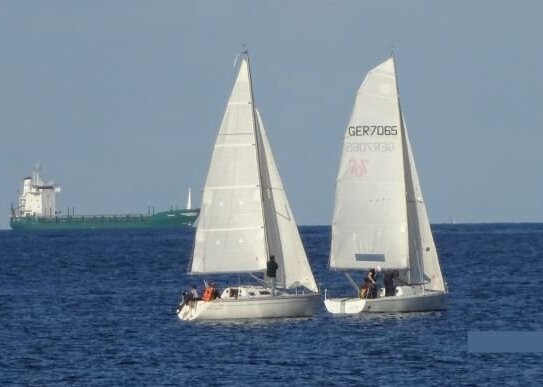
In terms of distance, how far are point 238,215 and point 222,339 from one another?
23.8ft

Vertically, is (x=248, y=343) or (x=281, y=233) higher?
(x=281, y=233)

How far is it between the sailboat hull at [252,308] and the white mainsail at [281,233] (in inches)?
42.2

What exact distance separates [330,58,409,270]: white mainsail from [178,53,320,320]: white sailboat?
250 centimetres

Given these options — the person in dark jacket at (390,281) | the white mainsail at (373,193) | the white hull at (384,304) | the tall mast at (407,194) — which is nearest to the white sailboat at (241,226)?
the white hull at (384,304)

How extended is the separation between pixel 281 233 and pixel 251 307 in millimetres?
3972

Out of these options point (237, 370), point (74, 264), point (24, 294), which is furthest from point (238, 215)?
point (74, 264)

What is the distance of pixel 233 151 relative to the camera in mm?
66125

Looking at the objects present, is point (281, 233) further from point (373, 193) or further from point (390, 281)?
point (390, 281)

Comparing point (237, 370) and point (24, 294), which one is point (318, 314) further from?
point (24, 294)

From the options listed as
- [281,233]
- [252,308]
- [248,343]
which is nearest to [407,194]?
[281,233]

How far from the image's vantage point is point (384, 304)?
6694 cm

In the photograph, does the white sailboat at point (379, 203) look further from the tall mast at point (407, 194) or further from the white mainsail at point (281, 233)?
the white mainsail at point (281, 233)

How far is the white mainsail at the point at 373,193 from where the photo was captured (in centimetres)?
6806

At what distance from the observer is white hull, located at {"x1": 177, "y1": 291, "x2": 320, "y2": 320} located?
64812mm
